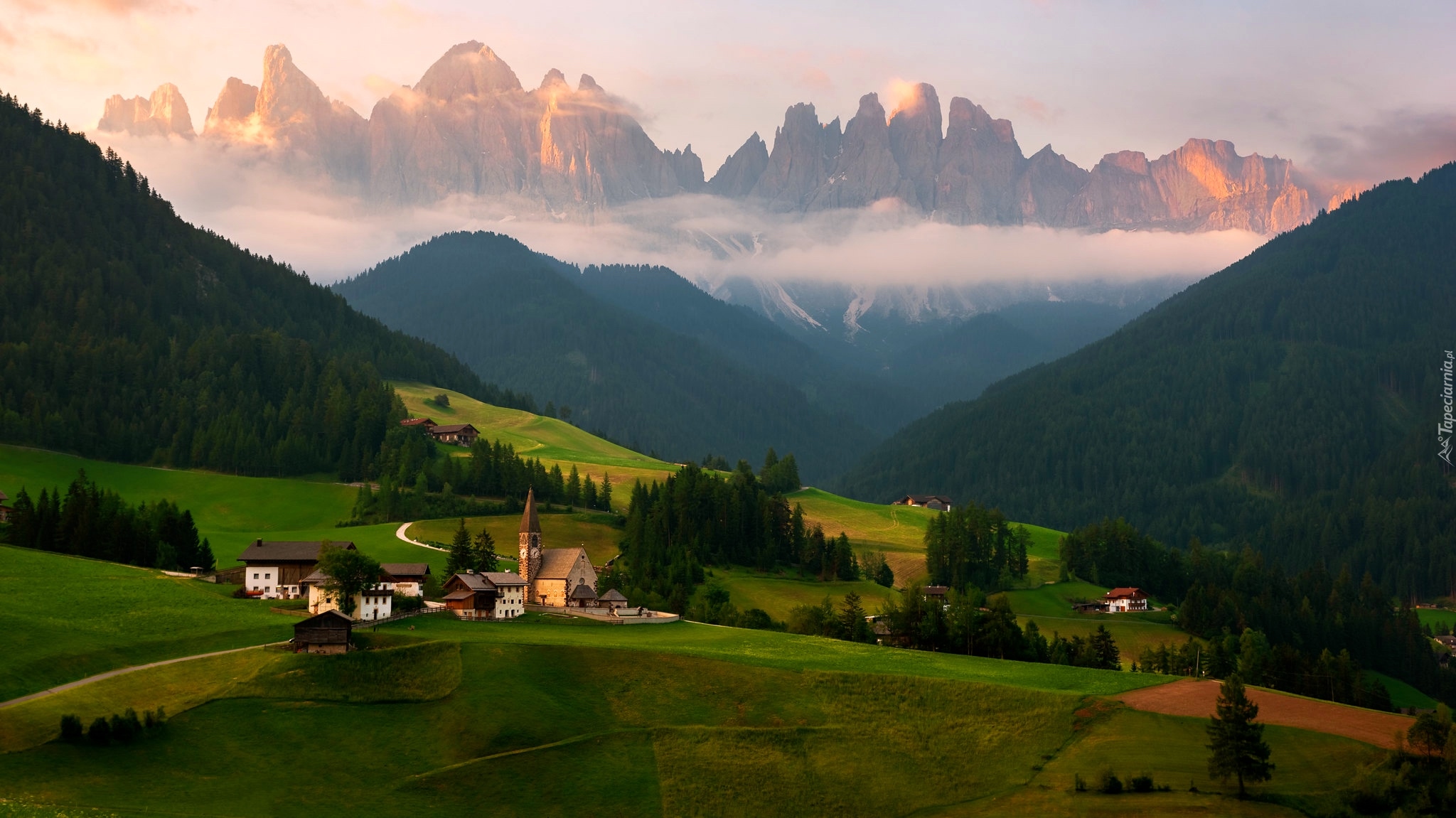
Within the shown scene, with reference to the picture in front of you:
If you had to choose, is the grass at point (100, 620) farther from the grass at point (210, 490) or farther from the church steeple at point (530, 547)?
the grass at point (210, 490)

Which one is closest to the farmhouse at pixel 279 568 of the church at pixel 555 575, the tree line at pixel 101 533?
the tree line at pixel 101 533

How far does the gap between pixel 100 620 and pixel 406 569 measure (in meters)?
31.1

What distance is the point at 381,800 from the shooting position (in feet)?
227

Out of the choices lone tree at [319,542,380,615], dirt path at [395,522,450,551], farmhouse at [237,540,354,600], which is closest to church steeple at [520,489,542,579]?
farmhouse at [237,540,354,600]

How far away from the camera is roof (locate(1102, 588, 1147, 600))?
168m

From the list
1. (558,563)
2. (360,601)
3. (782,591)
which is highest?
(558,563)

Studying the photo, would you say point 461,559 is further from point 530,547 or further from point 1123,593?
point 1123,593

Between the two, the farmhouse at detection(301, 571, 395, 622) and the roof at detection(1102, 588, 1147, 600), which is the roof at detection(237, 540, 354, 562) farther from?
the roof at detection(1102, 588, 1147, 600)

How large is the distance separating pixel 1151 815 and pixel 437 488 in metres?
132

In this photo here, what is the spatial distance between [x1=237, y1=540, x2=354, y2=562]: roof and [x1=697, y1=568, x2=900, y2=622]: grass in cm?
4322

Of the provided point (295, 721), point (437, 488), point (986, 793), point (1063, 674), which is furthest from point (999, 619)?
point (437, 488)

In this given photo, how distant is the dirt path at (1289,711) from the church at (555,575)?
52978mm

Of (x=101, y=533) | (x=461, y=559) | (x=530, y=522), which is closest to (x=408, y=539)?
(x=530, y=522)

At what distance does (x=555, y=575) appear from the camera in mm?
122000
